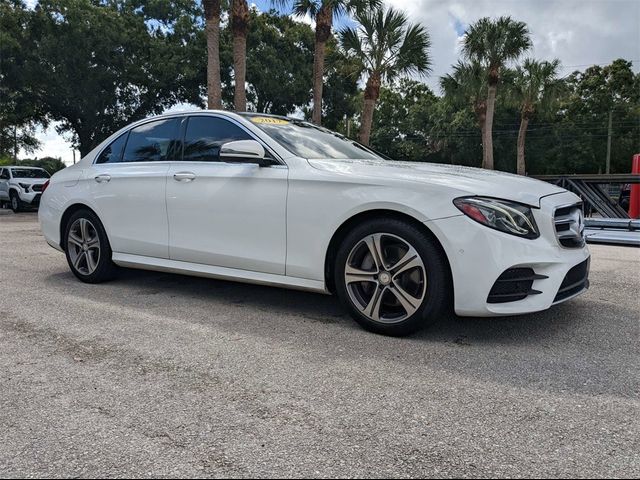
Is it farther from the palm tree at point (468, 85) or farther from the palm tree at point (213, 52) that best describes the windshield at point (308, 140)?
the palm tree at point (468, 85)

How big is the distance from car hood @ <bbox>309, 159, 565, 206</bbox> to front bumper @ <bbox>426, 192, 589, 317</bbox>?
0.19 metres

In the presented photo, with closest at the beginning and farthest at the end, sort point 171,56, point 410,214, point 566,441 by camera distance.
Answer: point 566,441 < point 410,214 < point 171,56

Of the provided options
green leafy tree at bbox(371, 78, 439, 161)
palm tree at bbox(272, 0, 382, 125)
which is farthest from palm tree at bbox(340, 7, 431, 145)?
green leafy tree at bbox(371, 78, 439, 161)

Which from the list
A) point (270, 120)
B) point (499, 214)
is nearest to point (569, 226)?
point (499, 214)

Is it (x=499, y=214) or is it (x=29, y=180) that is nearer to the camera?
(x=499, y=214)

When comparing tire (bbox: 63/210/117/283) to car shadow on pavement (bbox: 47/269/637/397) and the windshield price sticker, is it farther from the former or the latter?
the windshield price sticker

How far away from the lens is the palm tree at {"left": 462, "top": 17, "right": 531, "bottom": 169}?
2269 cm

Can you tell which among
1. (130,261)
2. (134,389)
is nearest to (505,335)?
(134,389)

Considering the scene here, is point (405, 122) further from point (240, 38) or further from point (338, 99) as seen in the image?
point (240, 38)

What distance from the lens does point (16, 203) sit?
18.7 meters

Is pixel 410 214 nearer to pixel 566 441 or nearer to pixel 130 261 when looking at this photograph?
pixel 566 441

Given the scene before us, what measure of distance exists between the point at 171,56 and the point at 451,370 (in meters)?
22.8

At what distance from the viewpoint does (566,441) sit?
215 cm

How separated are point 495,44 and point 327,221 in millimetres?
22329
